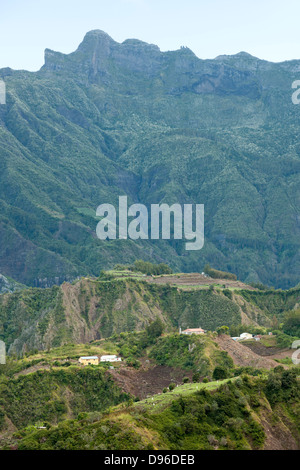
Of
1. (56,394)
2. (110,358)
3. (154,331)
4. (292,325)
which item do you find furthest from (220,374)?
(292,325)

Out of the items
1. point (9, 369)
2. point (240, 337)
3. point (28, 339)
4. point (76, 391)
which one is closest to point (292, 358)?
point (240, 337)

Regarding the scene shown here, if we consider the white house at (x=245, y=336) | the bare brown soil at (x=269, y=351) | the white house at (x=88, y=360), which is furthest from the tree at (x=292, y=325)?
the white house at (x=88, y=360)

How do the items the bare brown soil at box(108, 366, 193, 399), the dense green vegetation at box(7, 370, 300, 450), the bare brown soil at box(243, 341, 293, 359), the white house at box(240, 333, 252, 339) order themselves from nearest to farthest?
the dense green vegetation at box(7, 370, 300, 450), the bare brown soil at box(108, 366, 193, 399), the bare brown soil at box(243, 341, 293, 359), the white house at box(240, 333, 252, 339)

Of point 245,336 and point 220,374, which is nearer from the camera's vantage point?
point 220,374

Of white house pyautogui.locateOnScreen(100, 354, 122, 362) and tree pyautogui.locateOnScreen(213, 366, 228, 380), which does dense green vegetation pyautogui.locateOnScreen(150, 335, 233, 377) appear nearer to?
white house pyautogui.locateOnScreen(100, 354, 122, 362)

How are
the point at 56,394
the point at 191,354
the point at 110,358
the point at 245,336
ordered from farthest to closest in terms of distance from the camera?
the point at 245,336
the point at 110,358
the point at 191,354
the point at 56,394

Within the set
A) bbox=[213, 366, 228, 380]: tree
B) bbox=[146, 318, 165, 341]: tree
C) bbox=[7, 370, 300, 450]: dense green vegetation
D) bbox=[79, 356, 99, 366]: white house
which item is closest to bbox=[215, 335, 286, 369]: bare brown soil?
bbox=[146, 318, 165, 341]: tree

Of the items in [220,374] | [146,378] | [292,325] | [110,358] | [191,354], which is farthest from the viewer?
[292,325]

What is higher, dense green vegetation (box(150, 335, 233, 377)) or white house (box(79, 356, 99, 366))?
dense green vegetation (box(150, 335, 233, 377))

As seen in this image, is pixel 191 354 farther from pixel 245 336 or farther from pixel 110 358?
pixel 245 336
